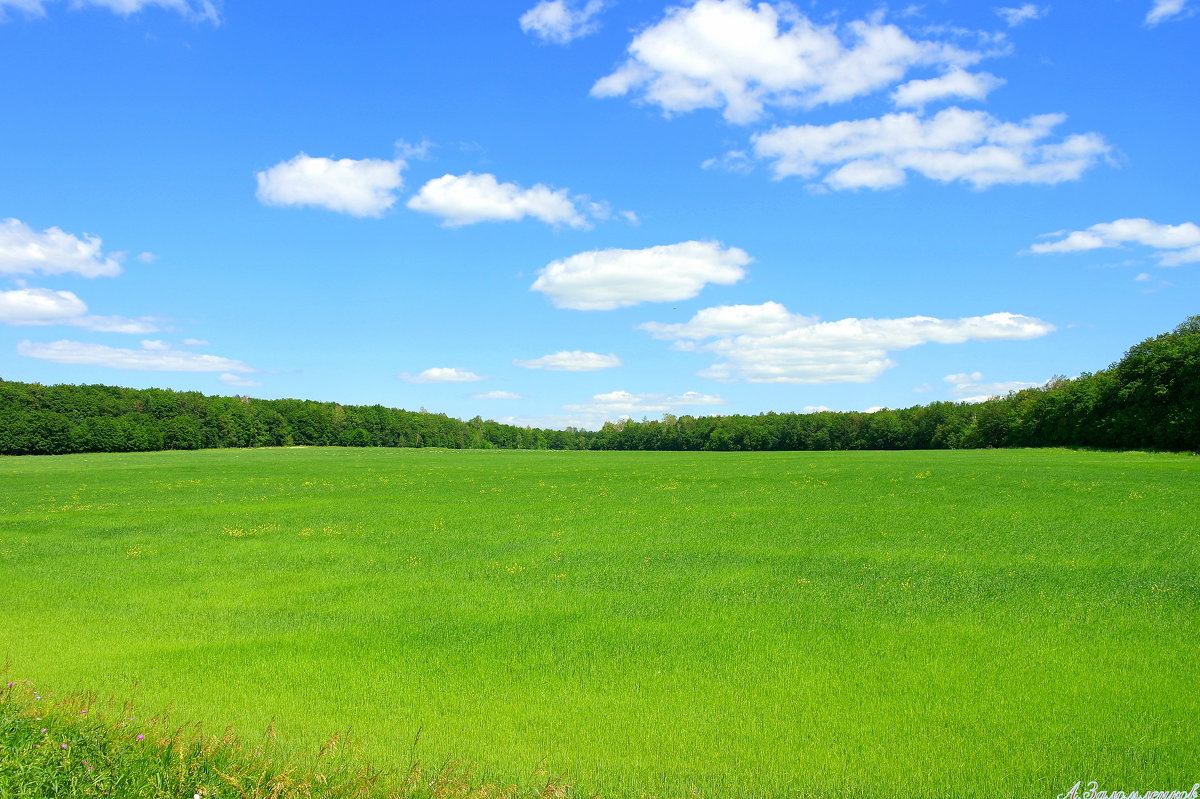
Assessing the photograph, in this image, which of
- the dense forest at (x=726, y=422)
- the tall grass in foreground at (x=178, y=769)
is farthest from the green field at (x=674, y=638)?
the dense forest at (x=726, y=422)

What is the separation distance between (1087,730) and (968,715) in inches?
49.9

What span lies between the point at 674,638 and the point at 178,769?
7687 mm

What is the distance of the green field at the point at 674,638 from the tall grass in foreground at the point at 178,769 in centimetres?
57

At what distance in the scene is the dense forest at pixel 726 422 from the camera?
75.2 m

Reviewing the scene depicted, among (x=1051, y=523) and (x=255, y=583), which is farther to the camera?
(x=1051, y=523)

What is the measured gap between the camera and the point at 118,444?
109m

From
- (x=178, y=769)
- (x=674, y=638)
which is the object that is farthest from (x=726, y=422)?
(x=178, y=769)

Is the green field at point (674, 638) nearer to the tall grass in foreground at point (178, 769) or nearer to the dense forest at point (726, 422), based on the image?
the tall grass in foreground at point (178, 769)

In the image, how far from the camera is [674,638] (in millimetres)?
12211

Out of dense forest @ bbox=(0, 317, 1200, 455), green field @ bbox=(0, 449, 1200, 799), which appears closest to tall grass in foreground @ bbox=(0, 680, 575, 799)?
green field @ bbox=(0, 449, 1200, 799)

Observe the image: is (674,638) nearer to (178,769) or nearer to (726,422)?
(178,769)

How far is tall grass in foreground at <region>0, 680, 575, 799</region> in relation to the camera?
20.9 ft

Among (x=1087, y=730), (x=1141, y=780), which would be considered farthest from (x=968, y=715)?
(x=1141, y=780)

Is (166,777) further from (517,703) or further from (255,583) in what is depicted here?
(255,583)
